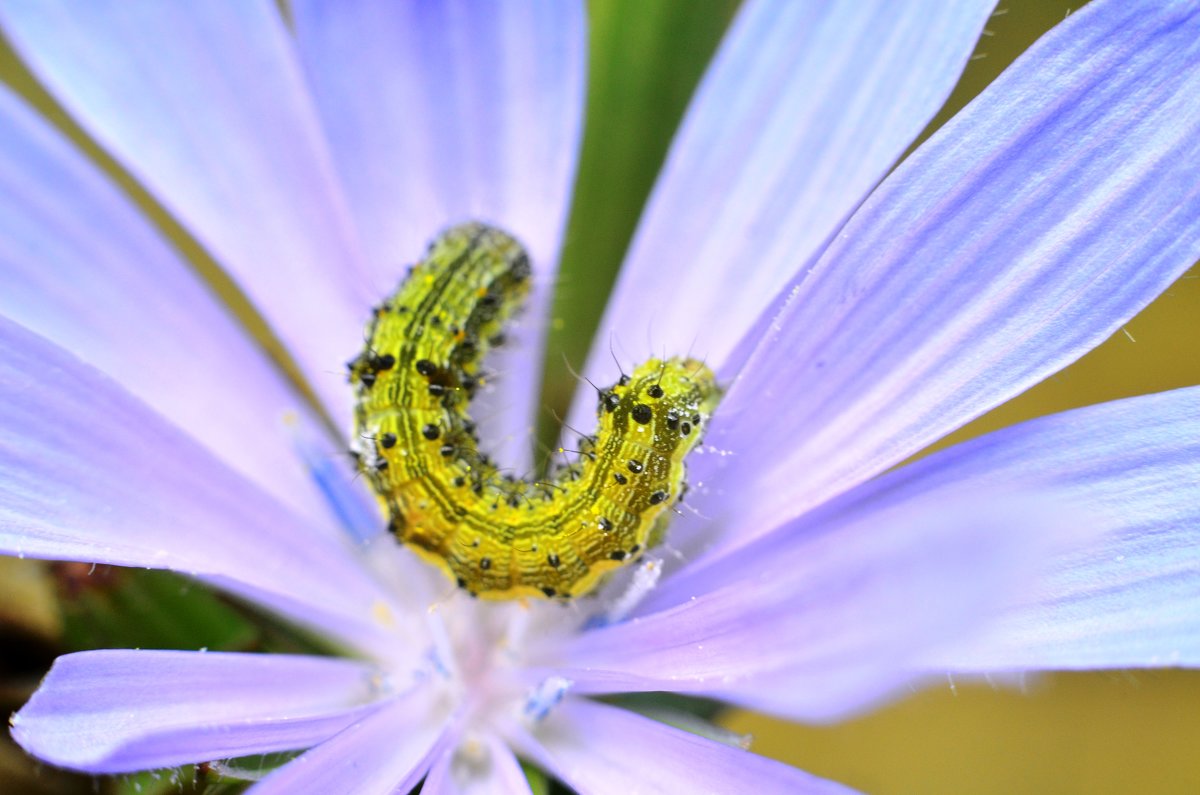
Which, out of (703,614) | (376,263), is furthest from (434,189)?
(703,614)

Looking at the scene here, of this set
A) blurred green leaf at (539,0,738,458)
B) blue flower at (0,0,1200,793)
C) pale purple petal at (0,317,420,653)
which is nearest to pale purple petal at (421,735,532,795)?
blue flower at (0,0,1200,793)

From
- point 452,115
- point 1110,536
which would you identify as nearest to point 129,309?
point 452,115

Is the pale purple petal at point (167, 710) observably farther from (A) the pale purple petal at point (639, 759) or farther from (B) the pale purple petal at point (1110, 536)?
(B) the pale purple petal at point (1110, 536)

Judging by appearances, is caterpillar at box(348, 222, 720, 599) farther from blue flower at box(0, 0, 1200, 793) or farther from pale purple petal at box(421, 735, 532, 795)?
pale purple petal at box(421, 735, 532, 795)

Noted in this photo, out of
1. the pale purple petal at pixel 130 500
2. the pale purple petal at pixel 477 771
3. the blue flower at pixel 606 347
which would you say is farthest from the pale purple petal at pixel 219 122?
the pale purple petal at pixel 477 771

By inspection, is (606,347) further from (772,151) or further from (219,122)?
(219,122)

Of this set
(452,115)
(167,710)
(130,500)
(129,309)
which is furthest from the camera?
(452,115)
